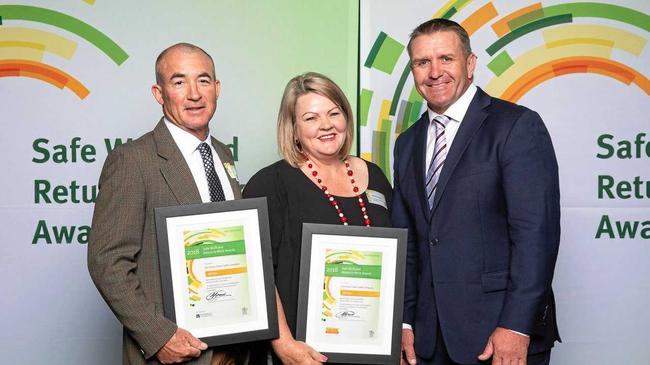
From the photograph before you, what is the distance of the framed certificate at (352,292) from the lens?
2354mm

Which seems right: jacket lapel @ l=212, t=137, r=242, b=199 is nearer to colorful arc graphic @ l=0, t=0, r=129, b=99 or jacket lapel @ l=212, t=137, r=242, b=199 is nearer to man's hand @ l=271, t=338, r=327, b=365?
man's hand @ l=271, t=338, r=327, b=365

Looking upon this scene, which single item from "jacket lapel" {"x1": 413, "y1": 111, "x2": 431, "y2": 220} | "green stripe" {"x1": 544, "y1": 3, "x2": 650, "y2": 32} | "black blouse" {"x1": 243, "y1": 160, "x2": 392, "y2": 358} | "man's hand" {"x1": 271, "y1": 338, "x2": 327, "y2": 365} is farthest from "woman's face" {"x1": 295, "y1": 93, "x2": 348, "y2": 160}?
"green stripe" {"x1": 544, "y1": 3, "x2": 650, "y2": 32}

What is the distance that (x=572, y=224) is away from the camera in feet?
12.5

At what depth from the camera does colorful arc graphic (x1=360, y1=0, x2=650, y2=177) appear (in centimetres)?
377

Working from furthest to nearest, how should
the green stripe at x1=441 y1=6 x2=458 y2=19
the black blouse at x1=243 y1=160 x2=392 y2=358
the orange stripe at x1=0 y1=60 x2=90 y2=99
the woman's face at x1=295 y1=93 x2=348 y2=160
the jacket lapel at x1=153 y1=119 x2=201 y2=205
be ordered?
the green stripe at x1=441 y1=6 x2=458 y2=19, the orange stripe at x1=0 y1=60 x2=90 y2=99, the woman's face at x1=295 y1=93 x2=348 y2=160, the black blouse at x1=243 y1=160 x2=392 y2=358, the jacket lapel at x1=153 y1=119 x2=201 y2=205

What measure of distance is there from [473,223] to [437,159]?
26 centimetres

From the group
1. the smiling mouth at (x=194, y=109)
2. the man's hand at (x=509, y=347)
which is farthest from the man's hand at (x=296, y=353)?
the smiling mouth at (x=194, y=109)

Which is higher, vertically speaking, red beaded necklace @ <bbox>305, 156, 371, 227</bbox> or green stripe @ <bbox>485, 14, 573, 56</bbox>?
green stripe @ <bbox>485, 14, 573, 56</bbox>

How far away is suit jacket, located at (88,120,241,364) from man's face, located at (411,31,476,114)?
869 millimetres

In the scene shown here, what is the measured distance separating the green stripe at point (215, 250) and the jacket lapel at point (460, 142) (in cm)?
65

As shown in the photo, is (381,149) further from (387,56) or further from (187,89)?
(187,89)

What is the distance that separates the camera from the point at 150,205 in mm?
2314

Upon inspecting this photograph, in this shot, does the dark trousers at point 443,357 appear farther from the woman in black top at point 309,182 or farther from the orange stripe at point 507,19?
the orange stripe at point 507,19

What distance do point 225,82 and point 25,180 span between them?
3.53ft
